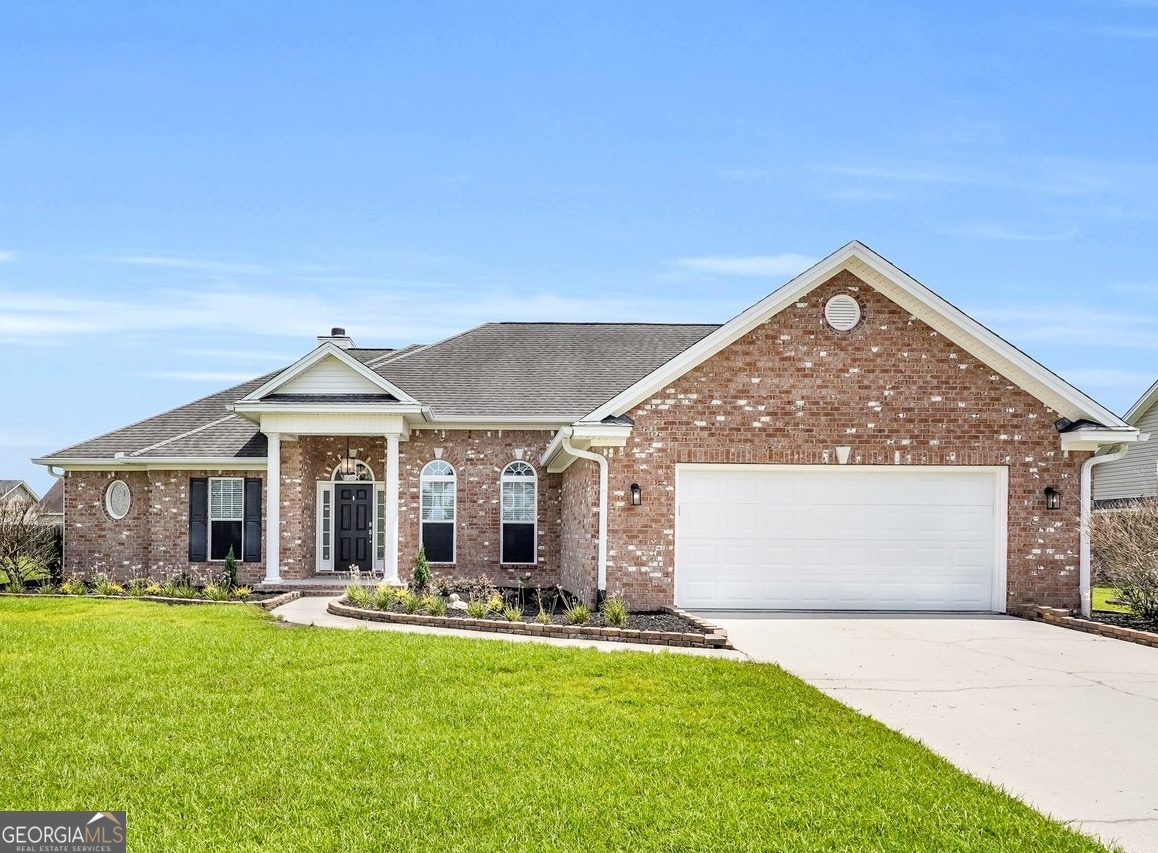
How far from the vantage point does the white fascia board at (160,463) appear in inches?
864

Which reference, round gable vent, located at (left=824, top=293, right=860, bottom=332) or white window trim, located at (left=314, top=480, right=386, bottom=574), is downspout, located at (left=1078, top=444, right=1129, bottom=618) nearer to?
round gable vent, located at (left=824, top=293, right=860, bottom=332)

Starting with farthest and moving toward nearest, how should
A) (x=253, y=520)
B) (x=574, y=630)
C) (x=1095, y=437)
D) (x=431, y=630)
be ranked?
(x=253, y=520) < (x=1095, y=437) < (x=431, y=630) < (x=574, y=630)

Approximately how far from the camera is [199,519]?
22.5 metres

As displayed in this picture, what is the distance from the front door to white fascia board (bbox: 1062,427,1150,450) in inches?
564

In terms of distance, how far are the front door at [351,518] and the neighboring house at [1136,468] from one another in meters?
20.8

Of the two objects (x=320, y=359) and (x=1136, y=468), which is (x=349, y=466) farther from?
(x=1136, y=468)

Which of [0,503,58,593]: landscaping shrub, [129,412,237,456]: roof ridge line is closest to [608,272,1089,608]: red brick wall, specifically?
[129,412,237,456]: roof ridge line

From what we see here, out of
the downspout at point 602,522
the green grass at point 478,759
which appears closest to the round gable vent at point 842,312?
the downspout at point 602,522

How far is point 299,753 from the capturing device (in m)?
7.11

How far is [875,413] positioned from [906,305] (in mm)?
1783

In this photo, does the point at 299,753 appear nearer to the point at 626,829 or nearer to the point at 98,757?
the point at 98,757

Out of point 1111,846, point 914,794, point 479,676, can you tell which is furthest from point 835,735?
point 479,676

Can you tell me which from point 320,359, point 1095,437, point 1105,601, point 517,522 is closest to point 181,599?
point 320,359

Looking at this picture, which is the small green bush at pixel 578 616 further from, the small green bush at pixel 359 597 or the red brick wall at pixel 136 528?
the red brick wall at pixel 136 528
